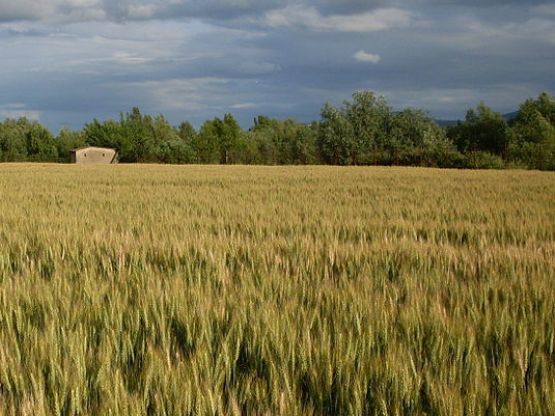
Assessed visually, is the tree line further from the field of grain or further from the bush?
the field of grain

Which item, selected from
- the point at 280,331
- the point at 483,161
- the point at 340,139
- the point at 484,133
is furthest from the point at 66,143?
the point at 280,331

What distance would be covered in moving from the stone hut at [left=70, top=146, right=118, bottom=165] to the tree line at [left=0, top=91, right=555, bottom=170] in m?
2.09

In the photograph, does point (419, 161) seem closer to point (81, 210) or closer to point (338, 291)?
point (81, 210)

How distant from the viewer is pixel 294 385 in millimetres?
1666

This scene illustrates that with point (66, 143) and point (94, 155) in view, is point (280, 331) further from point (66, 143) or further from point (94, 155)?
point (66, 143)

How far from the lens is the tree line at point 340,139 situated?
193 ft

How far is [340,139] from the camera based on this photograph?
73.5 meters

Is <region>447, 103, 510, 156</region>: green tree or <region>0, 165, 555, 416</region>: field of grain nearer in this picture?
<region>0, 165, 555, 416</region>: field of grain

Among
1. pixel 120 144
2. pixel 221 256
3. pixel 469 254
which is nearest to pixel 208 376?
pixel 221 256

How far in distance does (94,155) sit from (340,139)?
4199 centimetres

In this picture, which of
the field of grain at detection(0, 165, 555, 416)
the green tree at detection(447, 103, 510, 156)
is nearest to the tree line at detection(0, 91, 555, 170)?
the green tree at detection(447, 103, 510, 156)

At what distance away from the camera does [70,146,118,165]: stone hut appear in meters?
94.4

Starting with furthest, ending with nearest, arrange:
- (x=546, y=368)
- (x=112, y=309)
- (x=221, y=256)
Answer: (x=221, y=256) < (x=112, y=309) < (x=546, y=368)

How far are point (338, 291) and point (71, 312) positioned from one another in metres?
1.14
